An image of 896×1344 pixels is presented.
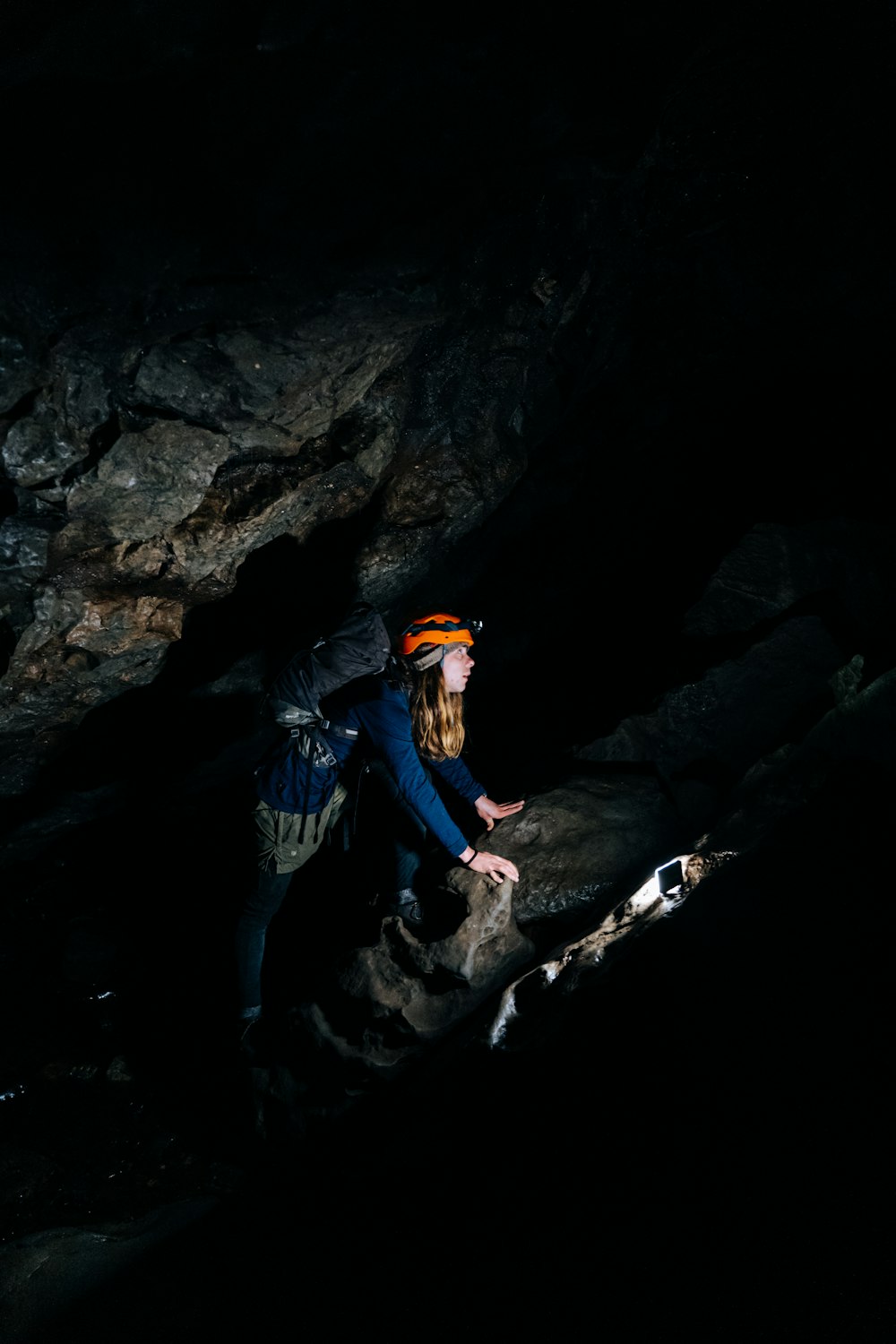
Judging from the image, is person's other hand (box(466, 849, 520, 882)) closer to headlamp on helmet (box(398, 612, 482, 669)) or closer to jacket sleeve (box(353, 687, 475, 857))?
jacket sleeve (box(353, 687, 475, 857))

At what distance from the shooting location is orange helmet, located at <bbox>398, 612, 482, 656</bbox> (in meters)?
3.63

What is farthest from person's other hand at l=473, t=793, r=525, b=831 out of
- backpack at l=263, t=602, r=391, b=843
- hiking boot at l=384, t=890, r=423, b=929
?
backpack at l=263, t=602, r=391, b=843

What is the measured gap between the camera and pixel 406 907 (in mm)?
4082

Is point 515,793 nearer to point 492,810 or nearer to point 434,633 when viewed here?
point 492,810

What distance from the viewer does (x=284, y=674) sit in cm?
368

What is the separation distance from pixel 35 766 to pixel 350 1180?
3454 mm

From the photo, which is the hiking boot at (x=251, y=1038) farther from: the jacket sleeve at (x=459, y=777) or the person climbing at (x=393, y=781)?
the jacket sleeve at (x=459, y=777)

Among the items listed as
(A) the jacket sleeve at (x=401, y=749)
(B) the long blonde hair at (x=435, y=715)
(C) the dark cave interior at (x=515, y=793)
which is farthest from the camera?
(B) the long blonde hair at (x=435, y=715)

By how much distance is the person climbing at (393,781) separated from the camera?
361 cm

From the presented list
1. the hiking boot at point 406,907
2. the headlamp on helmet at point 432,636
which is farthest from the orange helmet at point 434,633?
the hiking boot at point 406,907

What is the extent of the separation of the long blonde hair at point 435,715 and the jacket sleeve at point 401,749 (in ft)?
0.67

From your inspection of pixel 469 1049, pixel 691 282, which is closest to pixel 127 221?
pixel 691 282

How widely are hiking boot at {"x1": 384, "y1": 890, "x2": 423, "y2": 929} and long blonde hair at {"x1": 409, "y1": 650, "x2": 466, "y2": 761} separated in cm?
86

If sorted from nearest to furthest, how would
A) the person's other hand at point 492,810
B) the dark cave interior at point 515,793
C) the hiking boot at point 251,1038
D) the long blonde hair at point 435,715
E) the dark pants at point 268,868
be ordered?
the dark cave interior at point 515,793 → the long blonde hair at point 435,715 → the dark pants at point 268,868 → the hiking boot at point 251,1038 → the person's other hand at point 492,810
